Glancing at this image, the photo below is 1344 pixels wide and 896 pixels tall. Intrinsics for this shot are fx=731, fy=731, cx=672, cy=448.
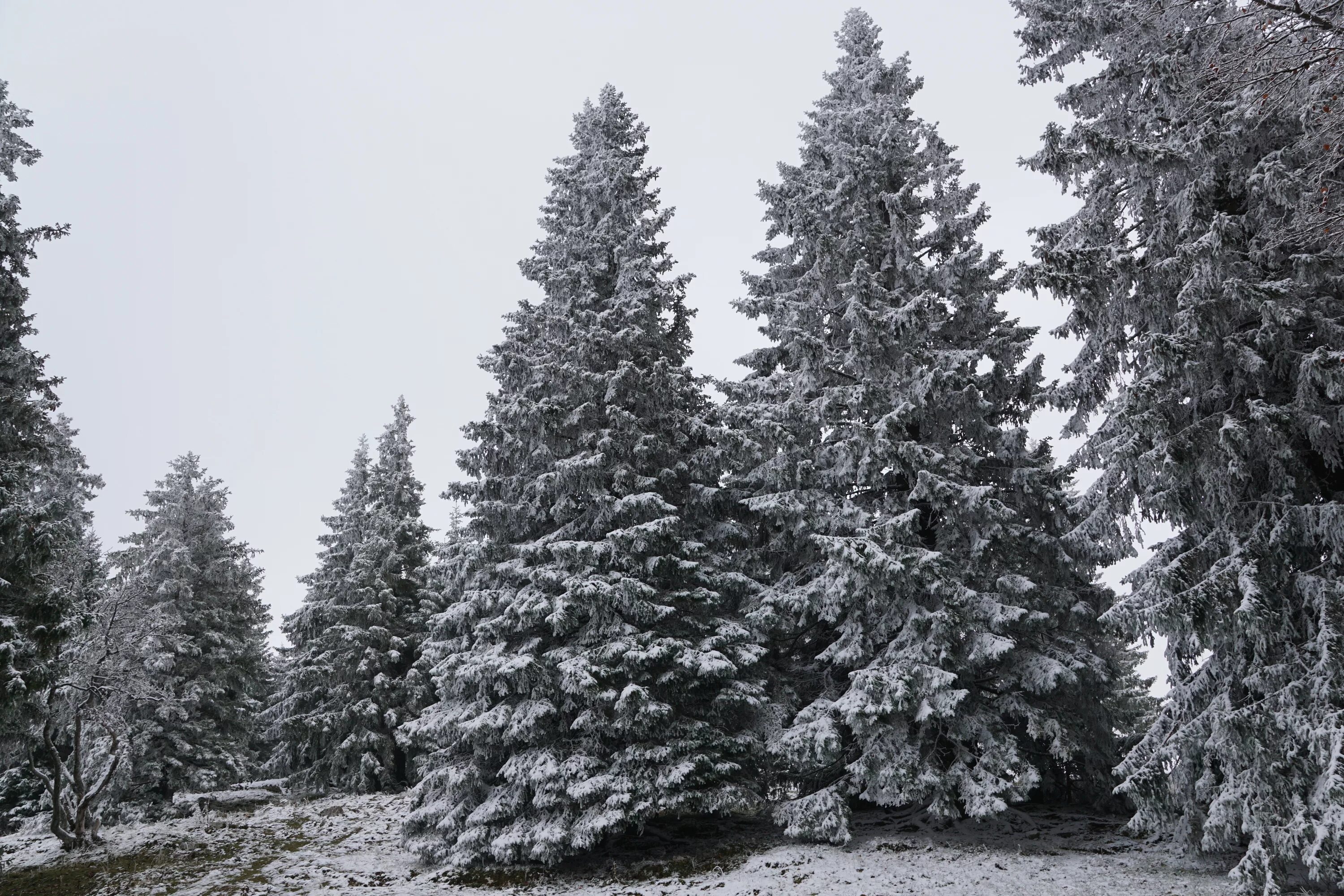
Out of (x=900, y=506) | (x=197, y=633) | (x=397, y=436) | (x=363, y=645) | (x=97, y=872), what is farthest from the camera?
(x=397, y=436)

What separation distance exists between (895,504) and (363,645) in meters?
17.4

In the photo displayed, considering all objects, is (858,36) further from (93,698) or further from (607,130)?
(93,698)

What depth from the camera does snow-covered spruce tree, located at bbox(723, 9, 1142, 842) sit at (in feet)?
37.4

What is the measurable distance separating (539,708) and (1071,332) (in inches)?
393

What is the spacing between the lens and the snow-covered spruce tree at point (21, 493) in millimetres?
10500

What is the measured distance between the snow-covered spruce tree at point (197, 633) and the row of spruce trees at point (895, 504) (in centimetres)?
380

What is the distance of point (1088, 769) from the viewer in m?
12.0

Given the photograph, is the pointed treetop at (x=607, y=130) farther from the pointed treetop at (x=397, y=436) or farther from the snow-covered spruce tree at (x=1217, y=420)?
the pointed treetop at (x=397, y=436)

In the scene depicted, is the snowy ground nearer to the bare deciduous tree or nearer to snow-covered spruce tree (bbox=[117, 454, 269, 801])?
the bare deciduous tree

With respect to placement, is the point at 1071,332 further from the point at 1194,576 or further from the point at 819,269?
the point at 819,269

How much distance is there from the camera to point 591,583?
12.1 meters

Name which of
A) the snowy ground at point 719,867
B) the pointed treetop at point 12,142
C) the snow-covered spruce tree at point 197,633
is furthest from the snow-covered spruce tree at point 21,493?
the snow-covered spruce tree at point 197,633

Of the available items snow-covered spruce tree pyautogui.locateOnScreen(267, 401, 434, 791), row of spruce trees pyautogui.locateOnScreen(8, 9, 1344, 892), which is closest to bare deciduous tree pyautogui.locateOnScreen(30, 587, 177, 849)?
row of spruce trees pyautogui.locateOnScreen(8, 9, 1344, 892)

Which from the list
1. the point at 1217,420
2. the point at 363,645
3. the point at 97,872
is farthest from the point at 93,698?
the point at 1217,420
